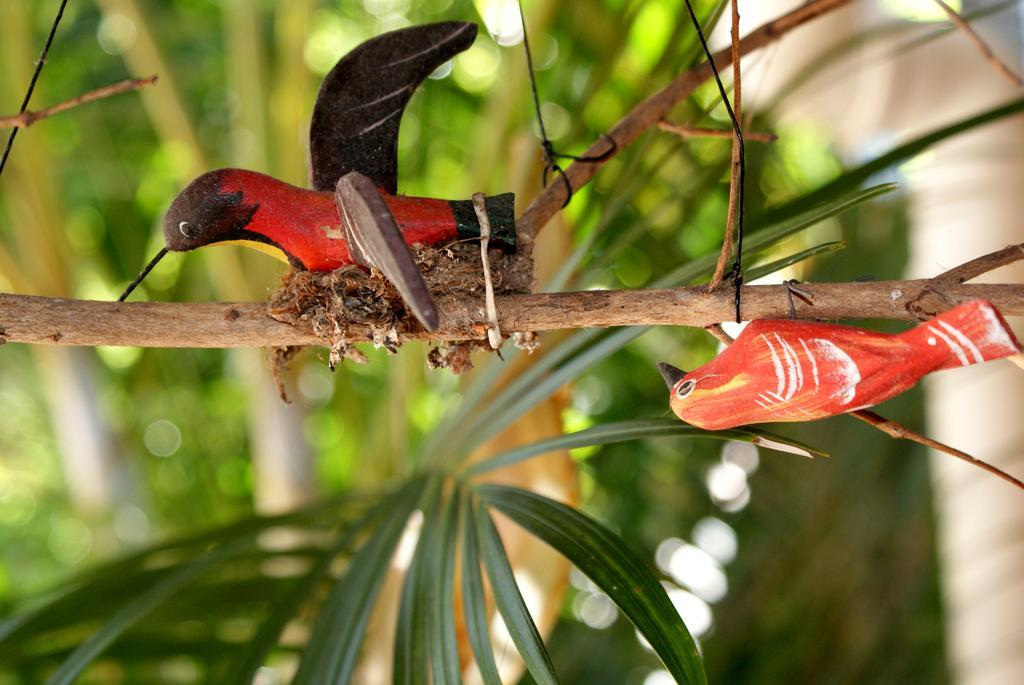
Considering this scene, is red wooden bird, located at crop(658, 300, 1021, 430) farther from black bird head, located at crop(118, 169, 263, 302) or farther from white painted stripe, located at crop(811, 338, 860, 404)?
black bird head, located at crop(118, 169, 263, 302)

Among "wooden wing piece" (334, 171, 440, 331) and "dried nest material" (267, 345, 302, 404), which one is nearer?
"wooden wing piece" (334, 171, 440, 331)

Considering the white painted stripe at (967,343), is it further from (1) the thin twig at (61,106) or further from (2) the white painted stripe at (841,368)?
(1) the thin twig at (61,106)

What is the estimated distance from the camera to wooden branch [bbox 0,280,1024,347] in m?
0.47

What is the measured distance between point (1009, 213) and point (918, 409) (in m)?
0.50

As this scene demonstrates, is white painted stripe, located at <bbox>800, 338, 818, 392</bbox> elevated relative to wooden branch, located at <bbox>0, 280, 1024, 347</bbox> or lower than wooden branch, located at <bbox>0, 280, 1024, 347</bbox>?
lower

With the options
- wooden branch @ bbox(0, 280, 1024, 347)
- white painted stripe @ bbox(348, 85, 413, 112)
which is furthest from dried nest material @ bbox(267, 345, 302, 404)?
white painted stripe @ bbox(348, 85, 413, 112)

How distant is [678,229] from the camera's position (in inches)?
42.6

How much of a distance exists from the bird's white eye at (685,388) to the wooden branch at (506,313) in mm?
33

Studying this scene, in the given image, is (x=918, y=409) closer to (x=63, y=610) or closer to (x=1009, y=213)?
(x=1009, y=213)

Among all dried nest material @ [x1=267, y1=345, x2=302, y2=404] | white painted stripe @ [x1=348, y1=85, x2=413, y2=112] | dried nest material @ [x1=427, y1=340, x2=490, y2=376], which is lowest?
dried nest material @ [x1=427, y1=340, x2=490, y2=376]

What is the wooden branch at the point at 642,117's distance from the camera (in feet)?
2.01

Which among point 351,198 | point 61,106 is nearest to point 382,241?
point 351,198

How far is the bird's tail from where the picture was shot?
16.0 inches

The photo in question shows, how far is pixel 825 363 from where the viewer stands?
1.45 ft
